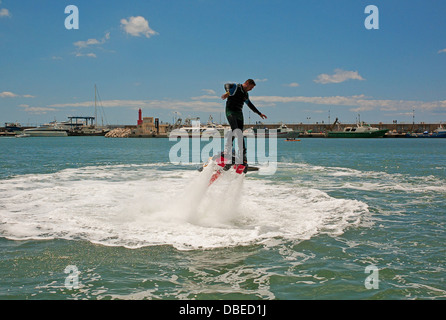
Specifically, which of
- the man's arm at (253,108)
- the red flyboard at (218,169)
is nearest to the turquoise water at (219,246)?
the red flyboard at (218,169)

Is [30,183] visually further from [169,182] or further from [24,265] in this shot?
[24,265]

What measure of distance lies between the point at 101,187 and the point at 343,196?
11.1 metres

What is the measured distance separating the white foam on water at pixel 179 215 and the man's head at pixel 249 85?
2.64 meters

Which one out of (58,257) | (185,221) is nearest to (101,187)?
(185,221)

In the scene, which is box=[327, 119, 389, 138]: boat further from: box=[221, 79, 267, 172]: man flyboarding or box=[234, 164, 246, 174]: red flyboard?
box=[221, 79, 267, 172]: man flyboarding

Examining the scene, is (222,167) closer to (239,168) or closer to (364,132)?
(239,168)

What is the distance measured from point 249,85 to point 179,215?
431cm

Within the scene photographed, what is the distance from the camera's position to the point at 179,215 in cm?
1078

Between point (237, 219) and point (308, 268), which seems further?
point (237, 219)

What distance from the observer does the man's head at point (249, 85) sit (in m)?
10.4

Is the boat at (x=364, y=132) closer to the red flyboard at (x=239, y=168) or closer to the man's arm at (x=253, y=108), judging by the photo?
the man's arm at (x=253, y=108)

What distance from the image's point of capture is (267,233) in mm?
9484

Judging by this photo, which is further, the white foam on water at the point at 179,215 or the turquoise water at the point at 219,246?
the white foam on water at the point at 179,215

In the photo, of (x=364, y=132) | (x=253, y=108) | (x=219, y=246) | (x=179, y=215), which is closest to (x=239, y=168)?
(x=253, y=108)
